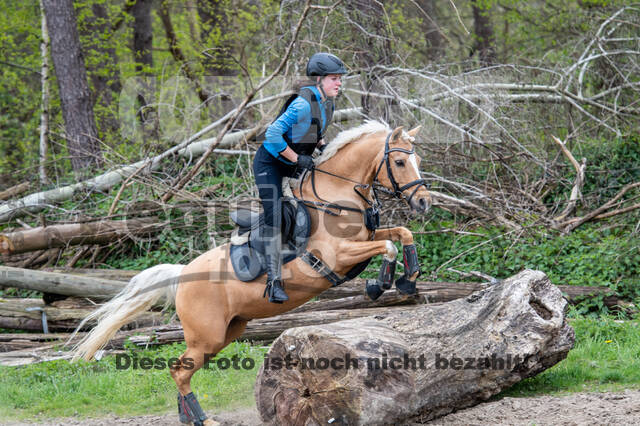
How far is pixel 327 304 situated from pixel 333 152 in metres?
3.30

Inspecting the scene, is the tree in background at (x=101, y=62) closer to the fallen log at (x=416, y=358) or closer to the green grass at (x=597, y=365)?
the fallen log at (x=416, y=358)

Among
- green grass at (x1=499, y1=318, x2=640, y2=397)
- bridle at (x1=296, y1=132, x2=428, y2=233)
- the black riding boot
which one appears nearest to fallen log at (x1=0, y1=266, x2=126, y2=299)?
the black riding boot

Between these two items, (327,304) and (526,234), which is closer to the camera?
(327,304)

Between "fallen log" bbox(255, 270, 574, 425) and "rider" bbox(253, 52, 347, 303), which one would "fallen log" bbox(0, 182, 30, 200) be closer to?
"rider" bbox(253, 52, 347, 303)

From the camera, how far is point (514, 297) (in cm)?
509

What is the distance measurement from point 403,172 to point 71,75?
10198mm

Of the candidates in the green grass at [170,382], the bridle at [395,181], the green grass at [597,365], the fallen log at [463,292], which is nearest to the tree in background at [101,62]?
the fallen log at [463,292]

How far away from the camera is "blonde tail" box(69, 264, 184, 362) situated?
17.9 ft

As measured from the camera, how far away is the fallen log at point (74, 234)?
31.2ft

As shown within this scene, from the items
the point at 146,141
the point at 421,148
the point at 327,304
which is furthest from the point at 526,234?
the point at 146,141

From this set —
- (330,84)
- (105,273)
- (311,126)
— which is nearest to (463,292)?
(311,126)

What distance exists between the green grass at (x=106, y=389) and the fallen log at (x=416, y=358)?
1.56 meters

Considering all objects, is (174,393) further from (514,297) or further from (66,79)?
(66,79)

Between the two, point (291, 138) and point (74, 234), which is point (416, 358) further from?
point (74, 234)
